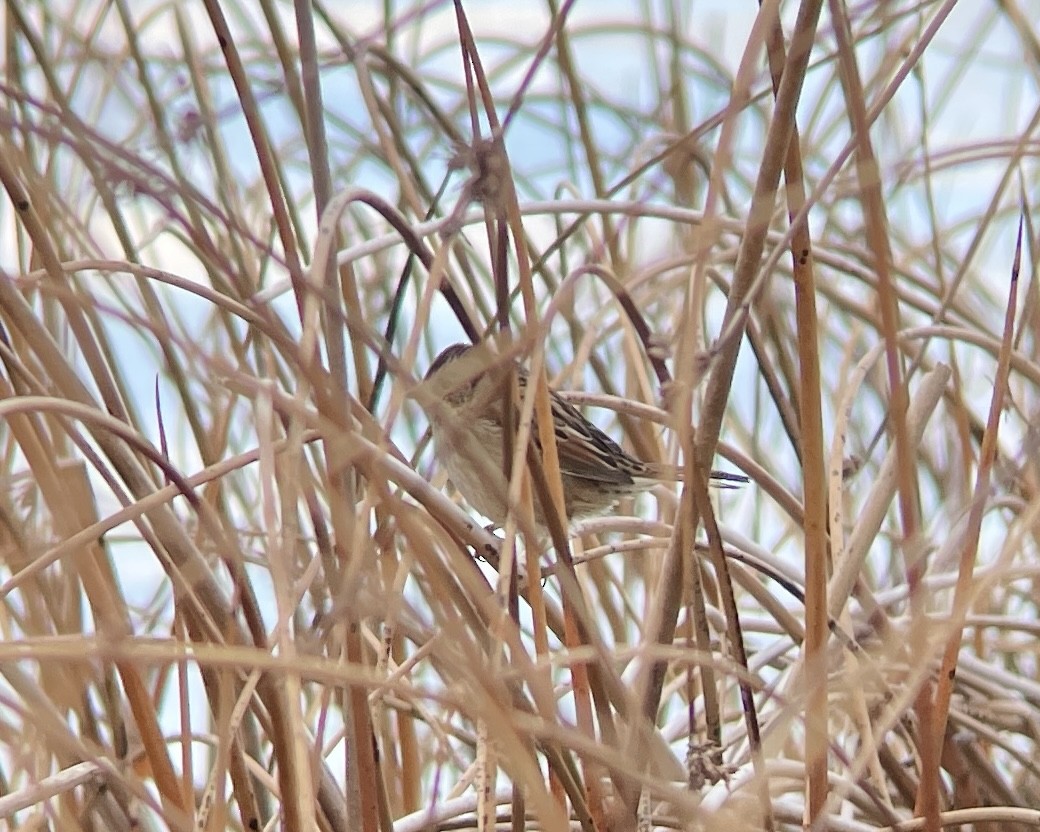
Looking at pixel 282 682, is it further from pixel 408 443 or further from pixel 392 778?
pixel 408 443

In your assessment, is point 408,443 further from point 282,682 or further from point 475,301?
point 282,682

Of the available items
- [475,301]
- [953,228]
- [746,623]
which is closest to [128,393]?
[475,301]

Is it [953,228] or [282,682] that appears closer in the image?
[282,682]

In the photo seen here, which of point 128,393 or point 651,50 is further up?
point 651,50

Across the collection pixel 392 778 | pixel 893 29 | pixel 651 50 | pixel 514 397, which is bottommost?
pixel 392 778

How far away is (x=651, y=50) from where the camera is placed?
164cm

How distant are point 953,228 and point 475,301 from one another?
93cm

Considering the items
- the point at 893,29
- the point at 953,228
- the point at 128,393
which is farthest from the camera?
the point at 953,228

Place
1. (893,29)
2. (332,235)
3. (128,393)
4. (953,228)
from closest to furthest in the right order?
1. (332,235)
2. (128,393)
3. (893,29)
4. (953,228)

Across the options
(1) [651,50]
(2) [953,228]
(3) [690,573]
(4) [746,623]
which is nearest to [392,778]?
(4) [746,623]

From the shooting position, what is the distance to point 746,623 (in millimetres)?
1147

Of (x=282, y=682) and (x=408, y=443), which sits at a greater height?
(x=408, y=443)

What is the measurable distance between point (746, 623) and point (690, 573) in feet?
1.72

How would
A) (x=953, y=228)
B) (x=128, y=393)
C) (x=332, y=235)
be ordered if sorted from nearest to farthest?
1. (x=332, y=235)
2. (x=128, y=393)
3. (x=953, y=228)
